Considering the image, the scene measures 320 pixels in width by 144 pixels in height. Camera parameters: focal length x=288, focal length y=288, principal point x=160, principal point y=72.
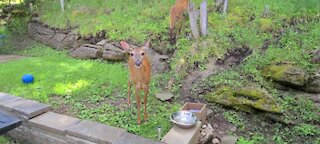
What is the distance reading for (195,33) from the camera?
21.2 ft

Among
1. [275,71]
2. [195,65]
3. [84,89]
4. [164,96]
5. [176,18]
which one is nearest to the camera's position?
[164,96]

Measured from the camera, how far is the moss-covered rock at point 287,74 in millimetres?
4871

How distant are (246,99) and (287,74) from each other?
1026 mm

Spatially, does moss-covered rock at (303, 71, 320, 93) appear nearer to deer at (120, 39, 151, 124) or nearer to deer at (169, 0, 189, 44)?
deer at (120, 39, 151, 124)

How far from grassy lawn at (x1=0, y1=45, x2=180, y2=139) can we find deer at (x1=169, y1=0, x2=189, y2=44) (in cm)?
141

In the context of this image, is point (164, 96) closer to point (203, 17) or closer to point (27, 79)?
point (203, 17)

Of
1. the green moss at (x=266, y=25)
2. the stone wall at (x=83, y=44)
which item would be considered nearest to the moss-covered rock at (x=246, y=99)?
the stone wall at (x=83, y=44)

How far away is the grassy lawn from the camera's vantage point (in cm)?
418

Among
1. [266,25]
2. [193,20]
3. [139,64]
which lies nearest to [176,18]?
[193,20]

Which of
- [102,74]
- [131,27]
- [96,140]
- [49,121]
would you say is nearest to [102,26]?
[131,27]

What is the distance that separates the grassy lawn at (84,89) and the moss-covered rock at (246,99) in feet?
2.41

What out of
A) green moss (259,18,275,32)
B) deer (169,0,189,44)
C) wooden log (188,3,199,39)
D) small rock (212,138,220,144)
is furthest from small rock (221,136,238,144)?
green moss (259,18,275,32)

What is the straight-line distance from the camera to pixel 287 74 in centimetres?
499

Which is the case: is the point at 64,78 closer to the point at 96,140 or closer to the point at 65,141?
the point at 65,141
